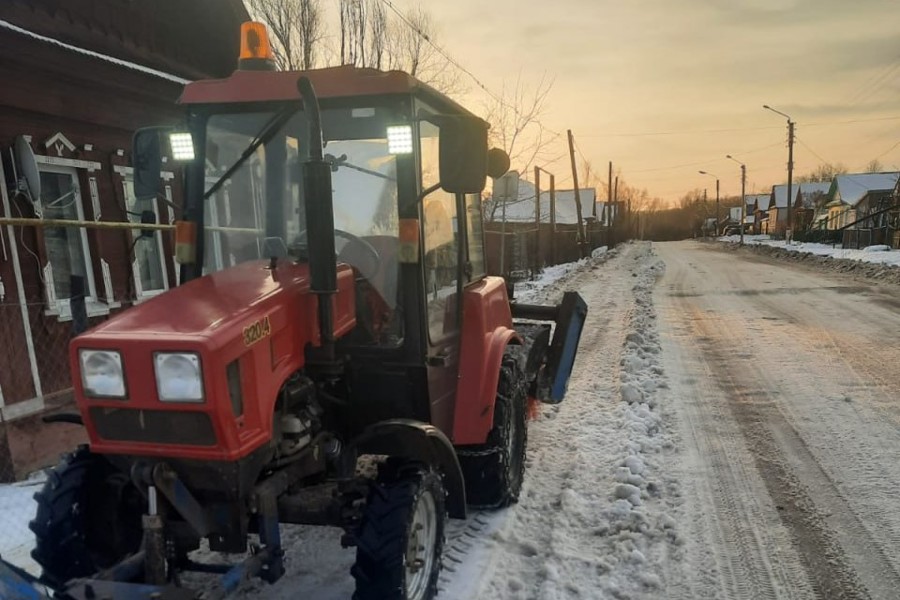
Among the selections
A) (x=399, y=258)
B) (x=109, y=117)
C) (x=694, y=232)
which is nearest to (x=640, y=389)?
(x=399, y=258)

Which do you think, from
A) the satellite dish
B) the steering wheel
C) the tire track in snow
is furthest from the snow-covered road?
the satellite dish

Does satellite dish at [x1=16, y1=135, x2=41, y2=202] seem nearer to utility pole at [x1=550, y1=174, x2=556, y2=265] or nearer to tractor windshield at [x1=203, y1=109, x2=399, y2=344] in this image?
tractor windshield at [x1=203, y1=109, x2=399, y2=344]

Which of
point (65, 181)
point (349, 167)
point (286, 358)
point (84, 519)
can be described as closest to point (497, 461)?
point (286, 358)

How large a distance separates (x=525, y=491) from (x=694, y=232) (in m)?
→ 104

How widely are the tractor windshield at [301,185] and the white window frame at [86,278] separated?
3.37m

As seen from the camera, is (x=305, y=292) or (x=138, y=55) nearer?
(x=305, y=292)

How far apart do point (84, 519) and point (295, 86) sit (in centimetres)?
219

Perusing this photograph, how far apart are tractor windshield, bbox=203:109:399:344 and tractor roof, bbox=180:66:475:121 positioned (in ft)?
0.34

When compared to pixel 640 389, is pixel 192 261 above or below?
above

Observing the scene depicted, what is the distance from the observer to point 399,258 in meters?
3.19

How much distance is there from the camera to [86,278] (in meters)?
6.61

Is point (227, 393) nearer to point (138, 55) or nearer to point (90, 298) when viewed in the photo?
point (90, 298)

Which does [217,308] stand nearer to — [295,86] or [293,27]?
[295,86]

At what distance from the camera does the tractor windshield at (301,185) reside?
326cm
